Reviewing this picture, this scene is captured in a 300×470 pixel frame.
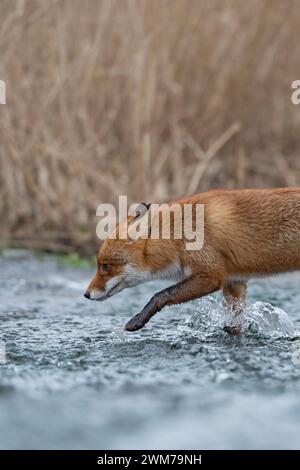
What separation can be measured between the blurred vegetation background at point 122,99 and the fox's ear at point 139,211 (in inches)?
113

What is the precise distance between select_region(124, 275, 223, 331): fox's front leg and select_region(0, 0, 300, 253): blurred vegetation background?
3.25m

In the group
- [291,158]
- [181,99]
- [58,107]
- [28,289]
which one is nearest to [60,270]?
[28,289]

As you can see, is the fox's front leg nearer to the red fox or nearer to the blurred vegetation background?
the red fox

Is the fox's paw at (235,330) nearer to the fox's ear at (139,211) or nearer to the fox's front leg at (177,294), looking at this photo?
the fox's front leg at (177,294)

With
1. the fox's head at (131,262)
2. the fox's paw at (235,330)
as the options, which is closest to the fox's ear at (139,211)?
the fox's head at (131,262)

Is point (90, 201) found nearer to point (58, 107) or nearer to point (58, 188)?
point (58, 188)

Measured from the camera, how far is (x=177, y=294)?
495cm

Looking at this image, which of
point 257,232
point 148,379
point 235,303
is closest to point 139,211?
point 257,232

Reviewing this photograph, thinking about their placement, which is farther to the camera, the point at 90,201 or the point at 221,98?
the point at 221,98

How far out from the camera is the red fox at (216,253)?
4.93 m

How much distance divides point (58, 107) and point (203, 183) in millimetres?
1769

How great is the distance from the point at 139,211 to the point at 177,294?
51 cm

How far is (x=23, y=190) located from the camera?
877 cm
